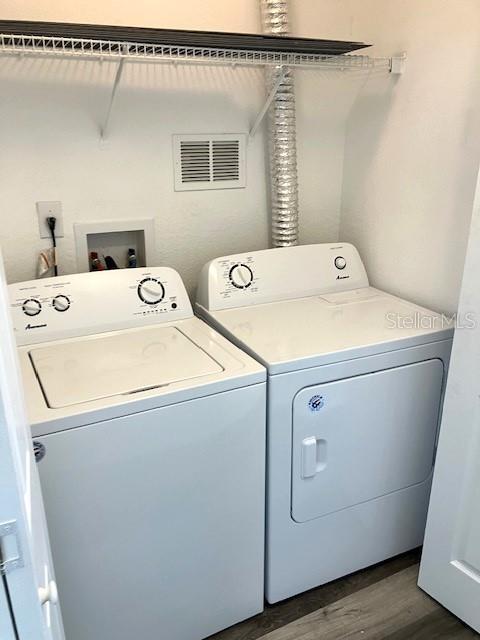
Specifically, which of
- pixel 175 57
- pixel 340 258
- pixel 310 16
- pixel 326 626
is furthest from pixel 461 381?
pixel 310 16

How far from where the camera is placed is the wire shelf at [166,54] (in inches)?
59.6

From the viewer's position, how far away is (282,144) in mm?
2006

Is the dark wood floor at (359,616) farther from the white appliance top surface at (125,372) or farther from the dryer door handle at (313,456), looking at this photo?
the white appliance top surface at (125,372)

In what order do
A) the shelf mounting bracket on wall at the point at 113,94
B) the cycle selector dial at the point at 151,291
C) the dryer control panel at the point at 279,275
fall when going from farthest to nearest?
the dryer control panel at the point at 279,275 → the cycle selector dial at the point at 151,291 → the shelf mounting bracket on wall at the point at 113,94

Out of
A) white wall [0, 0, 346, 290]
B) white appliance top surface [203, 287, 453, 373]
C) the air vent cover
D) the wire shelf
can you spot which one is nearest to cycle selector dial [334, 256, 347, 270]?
white appliance top surface [203, 287, 453, 373]

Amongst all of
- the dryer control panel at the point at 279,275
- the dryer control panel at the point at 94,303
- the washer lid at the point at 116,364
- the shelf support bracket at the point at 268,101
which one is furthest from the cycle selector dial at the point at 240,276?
the shelf support bracket at the point at 268,101

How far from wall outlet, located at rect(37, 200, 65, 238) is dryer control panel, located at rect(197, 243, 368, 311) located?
52 centimetres

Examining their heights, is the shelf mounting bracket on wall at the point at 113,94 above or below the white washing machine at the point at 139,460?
above

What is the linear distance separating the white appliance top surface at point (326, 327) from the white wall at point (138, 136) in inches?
15.5

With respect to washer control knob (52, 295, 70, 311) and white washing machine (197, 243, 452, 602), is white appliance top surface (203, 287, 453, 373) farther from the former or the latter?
washer control knob (52, 295, 70, 311)

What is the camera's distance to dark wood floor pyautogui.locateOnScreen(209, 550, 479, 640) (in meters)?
1.70

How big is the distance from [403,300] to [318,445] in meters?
0.71

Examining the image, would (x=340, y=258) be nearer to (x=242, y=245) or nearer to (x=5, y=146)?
(x=242, y=245)

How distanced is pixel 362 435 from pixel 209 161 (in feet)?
3.69
